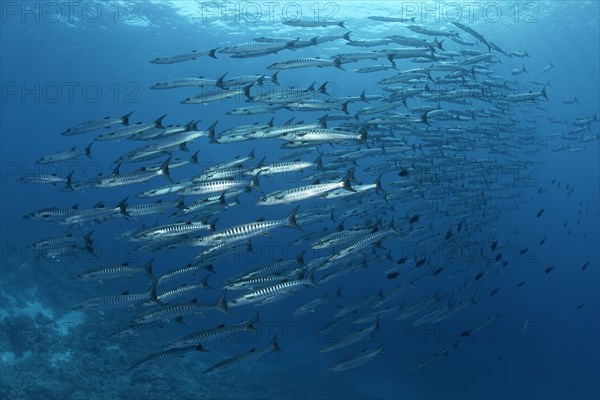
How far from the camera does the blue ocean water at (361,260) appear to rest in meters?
14.6

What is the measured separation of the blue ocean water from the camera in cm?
1463

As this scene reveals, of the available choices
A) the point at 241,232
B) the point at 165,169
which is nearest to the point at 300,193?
the point at 241,232

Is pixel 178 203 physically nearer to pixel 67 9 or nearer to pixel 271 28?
pixel 271 28

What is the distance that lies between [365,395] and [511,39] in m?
31.8

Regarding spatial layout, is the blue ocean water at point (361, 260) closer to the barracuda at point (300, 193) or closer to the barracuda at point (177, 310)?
the barracuda at point (300, 193)

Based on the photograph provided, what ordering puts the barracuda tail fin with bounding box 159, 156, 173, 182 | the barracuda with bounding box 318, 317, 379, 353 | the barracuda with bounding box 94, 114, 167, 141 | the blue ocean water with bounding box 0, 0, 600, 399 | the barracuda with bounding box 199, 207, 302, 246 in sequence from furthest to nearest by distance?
the blue ocean water with bounding box 0, 0, 600, 399 < the barracuda with bounding box 318, 317, 379, 353 < the barracuda with bounding box 94, 114, 167, 141 < the barracuda tail fin with bounding box 159, 156, 173, 182 < the barracuda with bounding box 199, 207, 302, 246

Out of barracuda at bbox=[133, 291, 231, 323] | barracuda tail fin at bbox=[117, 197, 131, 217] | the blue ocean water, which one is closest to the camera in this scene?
barracuda at bbox=[133, 291, 231, 323]

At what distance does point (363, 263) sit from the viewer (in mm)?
10484

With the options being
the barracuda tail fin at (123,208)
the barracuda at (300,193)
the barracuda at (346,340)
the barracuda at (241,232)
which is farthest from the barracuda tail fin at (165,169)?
the barracuda at (346,340)

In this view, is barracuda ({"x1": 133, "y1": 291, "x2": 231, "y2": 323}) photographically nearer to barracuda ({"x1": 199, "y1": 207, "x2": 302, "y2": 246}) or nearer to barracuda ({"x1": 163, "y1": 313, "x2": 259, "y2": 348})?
barracuda ({"x1": 163, "y1": 313, "x2": 259, "y2": 348})

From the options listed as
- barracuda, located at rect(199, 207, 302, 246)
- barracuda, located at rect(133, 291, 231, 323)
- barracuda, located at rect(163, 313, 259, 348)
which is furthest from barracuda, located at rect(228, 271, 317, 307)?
barracuda, located at rect(199, 207, 302, 246)

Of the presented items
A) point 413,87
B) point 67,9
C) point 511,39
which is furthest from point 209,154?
point 413,87

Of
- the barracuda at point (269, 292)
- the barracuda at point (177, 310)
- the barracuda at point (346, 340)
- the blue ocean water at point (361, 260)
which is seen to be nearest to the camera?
the barracuda at point (269, 292)

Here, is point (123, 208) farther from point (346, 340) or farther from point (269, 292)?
point (346, 340)
